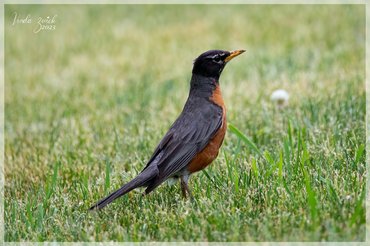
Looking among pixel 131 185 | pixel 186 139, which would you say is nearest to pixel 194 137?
pixel 186 139

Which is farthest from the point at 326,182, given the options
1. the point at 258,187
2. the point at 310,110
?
the point at 310,110

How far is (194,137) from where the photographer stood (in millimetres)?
4773

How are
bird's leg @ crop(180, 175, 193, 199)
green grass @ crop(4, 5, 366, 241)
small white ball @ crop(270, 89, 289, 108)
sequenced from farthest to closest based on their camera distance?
small white ball @ crop(270, 89, 289, 108) < bird's leg @ crop(180, 175, 193, 199) < green grass @ crop(4, 5, 366, 241)

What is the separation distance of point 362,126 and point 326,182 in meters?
1.67

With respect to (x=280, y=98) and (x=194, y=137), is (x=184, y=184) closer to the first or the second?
(x=194, y=137)

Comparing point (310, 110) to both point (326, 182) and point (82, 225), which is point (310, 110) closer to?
point (326, 182)

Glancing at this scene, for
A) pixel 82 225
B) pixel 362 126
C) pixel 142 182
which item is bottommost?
pixel 82 225

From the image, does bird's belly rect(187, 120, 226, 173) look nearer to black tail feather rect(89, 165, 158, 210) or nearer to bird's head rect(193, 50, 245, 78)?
black tail feather rect(89, 165, 158, 210)

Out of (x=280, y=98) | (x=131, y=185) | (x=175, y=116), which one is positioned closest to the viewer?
(x=131, y=185)

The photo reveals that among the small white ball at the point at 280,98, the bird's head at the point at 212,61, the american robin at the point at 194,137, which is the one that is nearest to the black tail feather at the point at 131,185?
the american robin at the point at 194,137

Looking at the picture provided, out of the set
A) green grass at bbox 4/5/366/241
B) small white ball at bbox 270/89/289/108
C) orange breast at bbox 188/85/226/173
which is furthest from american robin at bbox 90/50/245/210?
small white ball at bbox 270/89/289/108

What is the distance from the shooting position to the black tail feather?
4.20 meters

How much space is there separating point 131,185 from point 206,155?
0.72 meters

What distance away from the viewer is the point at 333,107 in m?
6.38
